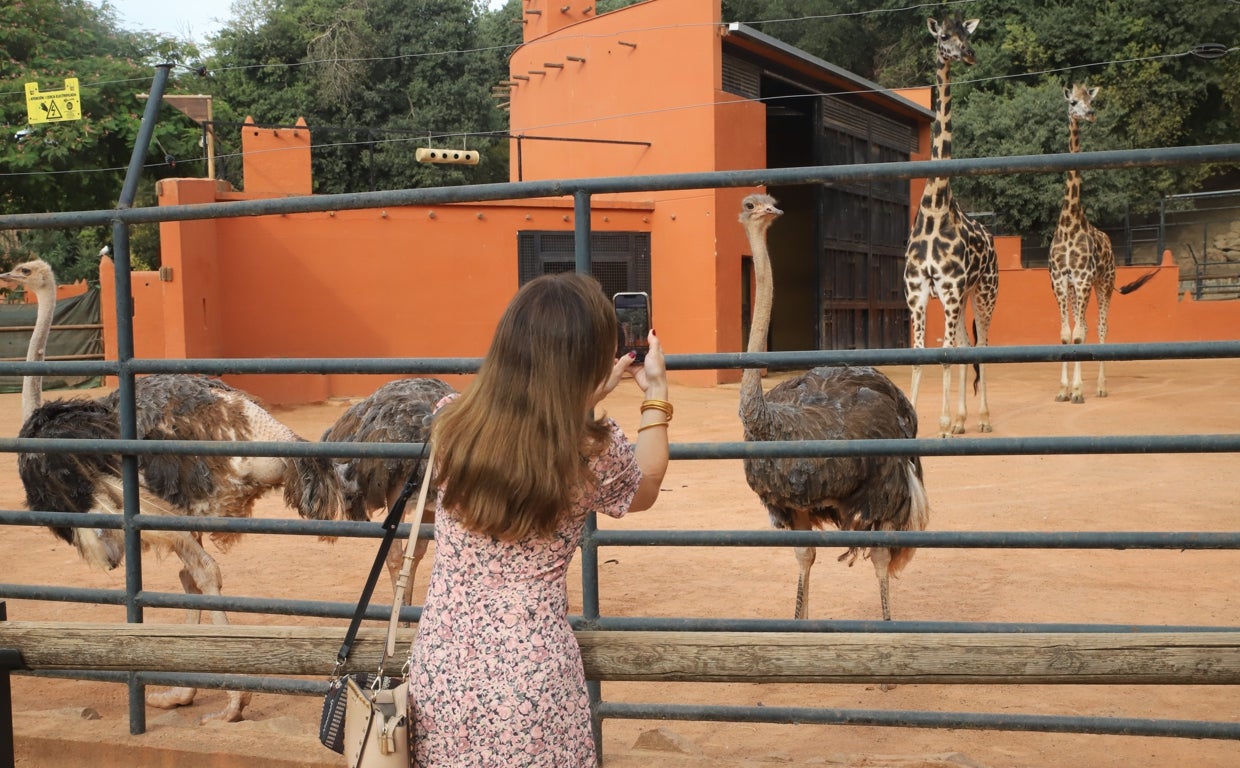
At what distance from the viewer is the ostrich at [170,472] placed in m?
4.05

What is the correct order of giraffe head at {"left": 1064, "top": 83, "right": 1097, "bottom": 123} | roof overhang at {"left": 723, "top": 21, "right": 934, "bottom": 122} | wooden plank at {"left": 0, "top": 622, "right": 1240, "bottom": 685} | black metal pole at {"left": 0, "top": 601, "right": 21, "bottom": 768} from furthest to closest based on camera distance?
roof overhang at {"left": 723, "top": 21, "right": 934, "bottom": 122} < giraffe head at {"left": 1064, "top": 83, "right": 1097, "bottom": 123} < black metal pole at {"left": 0, "top": 601, "right": 21, "bottom": 768} < wooden plank at {"left": 0, "top": 622, "right": 1240, "bottom": 685}

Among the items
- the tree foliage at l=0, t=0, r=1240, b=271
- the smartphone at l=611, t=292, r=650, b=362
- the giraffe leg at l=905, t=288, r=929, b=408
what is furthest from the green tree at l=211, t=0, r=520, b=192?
the smartphone at l=611, t=292, r=650, b=362

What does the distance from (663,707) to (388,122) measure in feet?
87.5

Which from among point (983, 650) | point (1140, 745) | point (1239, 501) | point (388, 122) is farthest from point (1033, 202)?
point (983, 650)

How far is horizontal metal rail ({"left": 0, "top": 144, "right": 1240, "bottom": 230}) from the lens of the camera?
2.49 metres

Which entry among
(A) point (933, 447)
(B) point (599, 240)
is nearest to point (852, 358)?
(A) point (933, 447)

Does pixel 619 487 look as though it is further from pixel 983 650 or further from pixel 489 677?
pixel 983 650

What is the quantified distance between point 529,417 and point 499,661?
1.35 feet

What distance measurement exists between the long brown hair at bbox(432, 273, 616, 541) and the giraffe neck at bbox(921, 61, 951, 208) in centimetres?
819

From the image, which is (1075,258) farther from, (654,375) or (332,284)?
(654,375)

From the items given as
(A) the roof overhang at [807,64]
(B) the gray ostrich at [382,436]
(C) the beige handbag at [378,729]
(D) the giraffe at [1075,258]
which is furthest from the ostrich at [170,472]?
(A) the roof overhang at [807,64]

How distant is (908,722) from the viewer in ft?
8.63

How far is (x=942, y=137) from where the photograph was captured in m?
9.55

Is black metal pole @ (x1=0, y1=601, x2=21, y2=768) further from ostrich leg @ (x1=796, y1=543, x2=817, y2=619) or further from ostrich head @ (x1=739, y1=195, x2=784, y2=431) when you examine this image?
ostrich leg @ (x1=796, y1=543, x2=817, y2=619)
